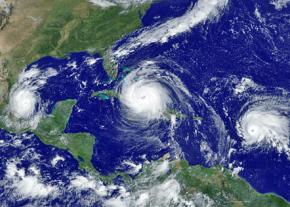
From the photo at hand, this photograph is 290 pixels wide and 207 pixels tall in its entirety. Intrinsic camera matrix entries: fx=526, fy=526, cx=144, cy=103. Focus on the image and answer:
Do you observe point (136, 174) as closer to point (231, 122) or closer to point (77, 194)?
point (77, 194)

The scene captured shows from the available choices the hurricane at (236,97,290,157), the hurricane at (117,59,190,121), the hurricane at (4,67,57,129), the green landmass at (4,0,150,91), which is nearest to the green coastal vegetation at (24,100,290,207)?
the hurricane at (4,67,57,129)

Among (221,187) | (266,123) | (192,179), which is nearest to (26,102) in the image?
(192,179)

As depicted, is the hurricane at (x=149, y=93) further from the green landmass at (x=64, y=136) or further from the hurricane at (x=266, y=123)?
the hurricane at (x=266, y=123)

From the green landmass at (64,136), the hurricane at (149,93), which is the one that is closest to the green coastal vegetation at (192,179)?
the green landmass at (64,136)

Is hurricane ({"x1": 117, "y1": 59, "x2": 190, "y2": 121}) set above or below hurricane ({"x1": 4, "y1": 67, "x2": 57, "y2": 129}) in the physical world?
above

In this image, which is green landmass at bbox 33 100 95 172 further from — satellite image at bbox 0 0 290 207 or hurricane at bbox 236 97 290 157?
hurricane at bbox 236 97 290 157

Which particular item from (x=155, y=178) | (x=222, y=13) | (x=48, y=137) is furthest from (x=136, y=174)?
(x=222, y=13)
